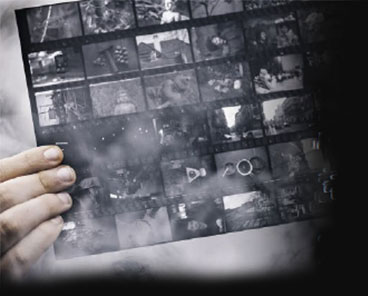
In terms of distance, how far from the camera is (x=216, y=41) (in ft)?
2.08

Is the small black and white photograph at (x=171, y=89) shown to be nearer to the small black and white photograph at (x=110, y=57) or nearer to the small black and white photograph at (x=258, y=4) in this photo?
the small black and white photograph at (x=110, y=57)

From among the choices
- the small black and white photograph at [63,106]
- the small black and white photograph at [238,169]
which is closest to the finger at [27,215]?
the small black and white photograph at [63,106]

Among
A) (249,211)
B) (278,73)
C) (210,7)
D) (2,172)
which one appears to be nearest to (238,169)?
(249,211)

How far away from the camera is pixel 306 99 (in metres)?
0.64

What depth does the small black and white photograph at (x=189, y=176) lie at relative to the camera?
Result: 636 millimetres

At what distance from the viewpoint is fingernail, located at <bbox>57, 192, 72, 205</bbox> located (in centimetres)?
61

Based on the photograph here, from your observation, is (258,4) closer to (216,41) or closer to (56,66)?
(216,41)

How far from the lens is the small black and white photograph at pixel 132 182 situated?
630 mm

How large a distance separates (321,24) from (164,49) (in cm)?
27

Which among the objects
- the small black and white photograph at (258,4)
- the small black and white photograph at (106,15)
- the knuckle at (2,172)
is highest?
the small black and white photograph at (106,15)

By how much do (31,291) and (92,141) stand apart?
10.6 inches

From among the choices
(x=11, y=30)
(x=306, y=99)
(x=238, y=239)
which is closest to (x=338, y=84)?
(x=306, y=99)

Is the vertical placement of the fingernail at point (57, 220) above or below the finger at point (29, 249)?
above

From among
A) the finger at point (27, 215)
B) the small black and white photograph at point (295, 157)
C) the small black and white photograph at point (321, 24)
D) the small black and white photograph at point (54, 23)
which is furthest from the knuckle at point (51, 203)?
the small black and white photograph at point (321, 24)
